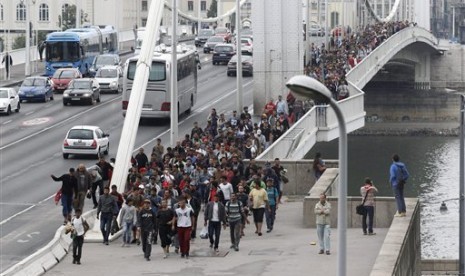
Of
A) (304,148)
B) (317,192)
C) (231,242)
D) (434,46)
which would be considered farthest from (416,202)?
(434,46)

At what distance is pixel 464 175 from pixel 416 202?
8.84m

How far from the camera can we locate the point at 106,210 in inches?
1120

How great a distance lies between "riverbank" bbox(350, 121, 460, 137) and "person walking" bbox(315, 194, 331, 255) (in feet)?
272

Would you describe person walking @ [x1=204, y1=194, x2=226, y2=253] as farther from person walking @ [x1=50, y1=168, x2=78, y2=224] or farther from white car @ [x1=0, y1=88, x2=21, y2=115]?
white car @ [x1=0, y1=88, x2=21, y2=115]

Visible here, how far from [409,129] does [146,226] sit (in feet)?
295

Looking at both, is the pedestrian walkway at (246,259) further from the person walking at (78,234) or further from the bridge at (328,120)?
the bridge at (328,120)

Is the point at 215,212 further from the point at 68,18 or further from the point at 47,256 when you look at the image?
the point at 68,18

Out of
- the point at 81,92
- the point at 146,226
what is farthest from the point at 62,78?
the point at 146,226

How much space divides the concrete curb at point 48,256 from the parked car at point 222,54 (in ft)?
194

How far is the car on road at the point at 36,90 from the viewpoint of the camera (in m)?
64.4

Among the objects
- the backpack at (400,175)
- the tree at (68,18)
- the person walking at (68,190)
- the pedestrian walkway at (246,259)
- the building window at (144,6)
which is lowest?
the pedestrian walkway at (246,259)

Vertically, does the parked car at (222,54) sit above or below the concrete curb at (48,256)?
above

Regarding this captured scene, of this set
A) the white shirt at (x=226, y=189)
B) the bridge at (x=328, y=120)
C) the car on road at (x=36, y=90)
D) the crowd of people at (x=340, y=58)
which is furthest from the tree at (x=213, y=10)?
the white shirt at (x=226, y=189)

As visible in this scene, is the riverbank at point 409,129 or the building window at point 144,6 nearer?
the riverbank at point 409,129
